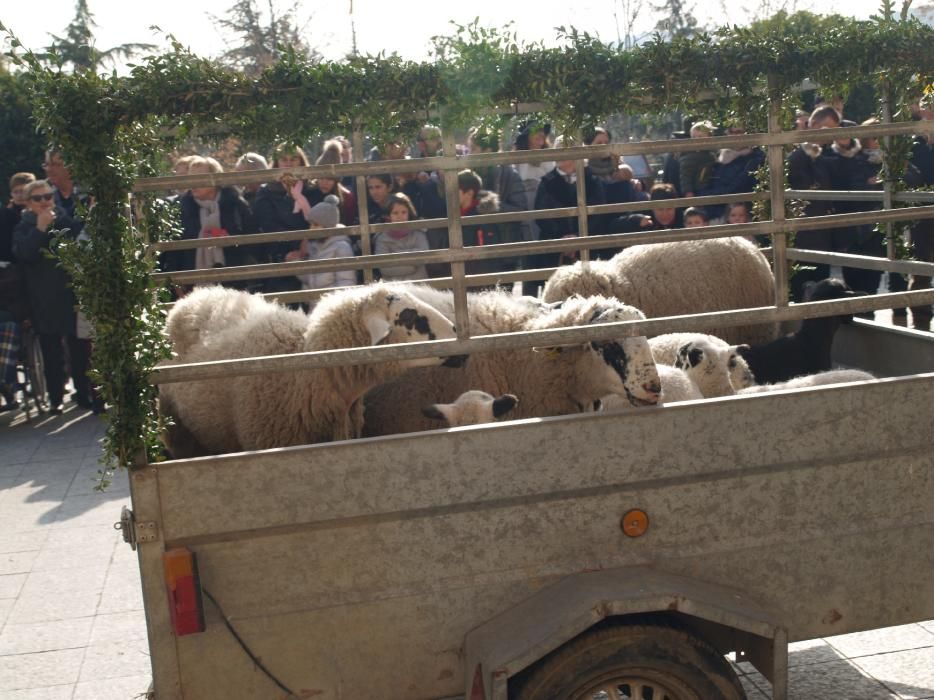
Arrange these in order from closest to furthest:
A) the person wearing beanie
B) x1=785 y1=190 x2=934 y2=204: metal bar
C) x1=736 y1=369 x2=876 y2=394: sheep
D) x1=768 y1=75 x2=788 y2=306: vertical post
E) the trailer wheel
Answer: the trailer wheel < x1=768 y1=75 x2=788 y2=306: vertical post < x1=736 y1=369 x2=876 y2=394: sheep < x1=785 y1=190 x2=934 y2=204: metal bar < the person wearing beanie

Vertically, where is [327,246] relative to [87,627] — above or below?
above

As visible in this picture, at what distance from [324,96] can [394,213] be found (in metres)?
5.15

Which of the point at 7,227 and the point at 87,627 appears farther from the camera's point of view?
the point at 7,227

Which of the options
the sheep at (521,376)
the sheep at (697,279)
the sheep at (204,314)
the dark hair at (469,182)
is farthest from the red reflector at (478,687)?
the dark hair at (469,182)

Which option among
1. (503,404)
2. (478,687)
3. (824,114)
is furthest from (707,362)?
(824,114)

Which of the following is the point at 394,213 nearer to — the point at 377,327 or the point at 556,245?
the point at 377,327

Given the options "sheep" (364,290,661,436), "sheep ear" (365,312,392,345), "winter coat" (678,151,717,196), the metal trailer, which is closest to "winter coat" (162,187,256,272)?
"winter coat" (678,151,717,196)

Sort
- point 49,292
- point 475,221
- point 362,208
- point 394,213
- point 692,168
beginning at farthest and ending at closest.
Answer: point 692,168 < point 49,292 < point 394,213 < point 475,221 < point 362,208

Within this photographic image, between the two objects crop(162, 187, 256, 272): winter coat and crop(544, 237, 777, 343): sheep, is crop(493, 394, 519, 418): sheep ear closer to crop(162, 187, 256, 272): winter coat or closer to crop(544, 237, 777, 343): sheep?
crop(544, 237, 777, 343): sheep

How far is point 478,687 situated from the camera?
2.97m

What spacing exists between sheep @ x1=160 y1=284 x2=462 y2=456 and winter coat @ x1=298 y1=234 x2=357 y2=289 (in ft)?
11.2

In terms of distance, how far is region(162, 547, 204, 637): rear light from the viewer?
2.89m

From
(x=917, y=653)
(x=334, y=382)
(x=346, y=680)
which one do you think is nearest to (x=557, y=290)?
(x=334, y=382)

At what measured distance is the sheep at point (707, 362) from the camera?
487cm
